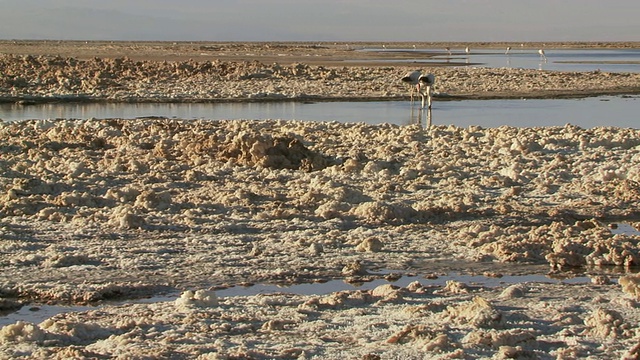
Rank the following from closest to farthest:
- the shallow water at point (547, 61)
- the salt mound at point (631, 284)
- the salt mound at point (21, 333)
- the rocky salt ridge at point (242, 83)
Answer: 1. the salt mound at point (21, 333)
2. the salt mound at point (631, 284)
3. the rocky salt ridge at point (242, 83)
4. the shallow water at point (547, 61)

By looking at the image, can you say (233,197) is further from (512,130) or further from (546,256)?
(512,130)

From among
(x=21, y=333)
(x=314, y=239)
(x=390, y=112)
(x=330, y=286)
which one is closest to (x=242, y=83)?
(x=390, y=112)

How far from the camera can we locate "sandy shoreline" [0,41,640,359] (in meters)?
5.47

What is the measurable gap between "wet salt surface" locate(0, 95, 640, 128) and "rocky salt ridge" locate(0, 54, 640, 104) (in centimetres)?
166

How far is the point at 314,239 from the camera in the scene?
26.6 feet

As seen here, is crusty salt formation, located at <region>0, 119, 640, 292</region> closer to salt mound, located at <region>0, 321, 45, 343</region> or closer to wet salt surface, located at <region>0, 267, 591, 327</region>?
wet salt surface, located at <region>0, 267, 591, 327</region>

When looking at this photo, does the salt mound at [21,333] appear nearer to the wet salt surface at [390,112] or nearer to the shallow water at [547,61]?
the wet salt surface at [390,112]

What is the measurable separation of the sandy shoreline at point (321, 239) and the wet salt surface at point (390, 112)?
15.5 ft

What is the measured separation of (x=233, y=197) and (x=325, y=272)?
2.86 m

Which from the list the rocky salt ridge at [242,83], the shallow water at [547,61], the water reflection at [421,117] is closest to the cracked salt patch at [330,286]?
the water reflection at [421,117]

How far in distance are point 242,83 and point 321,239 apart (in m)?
24.8

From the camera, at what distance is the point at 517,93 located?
1184 inches

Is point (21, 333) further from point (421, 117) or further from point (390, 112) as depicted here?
point (390, 112)

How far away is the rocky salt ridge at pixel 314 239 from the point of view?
5.46m
